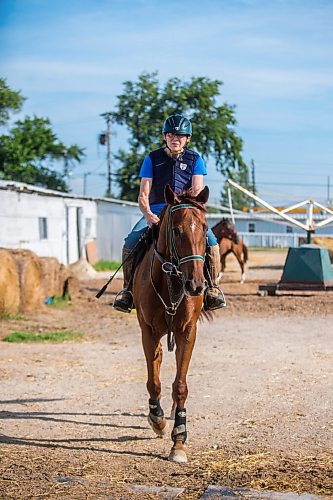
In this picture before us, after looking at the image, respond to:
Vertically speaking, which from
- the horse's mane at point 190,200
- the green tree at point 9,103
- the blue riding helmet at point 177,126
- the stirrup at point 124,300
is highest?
the green tree at point 9,103

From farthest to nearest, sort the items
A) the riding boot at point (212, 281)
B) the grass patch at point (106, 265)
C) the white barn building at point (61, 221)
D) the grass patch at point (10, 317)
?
the grass patch at point (106, 265), the white barn building at point (61, 221), the grass patch at point (10, 317), the riding boot at point (212, 281)

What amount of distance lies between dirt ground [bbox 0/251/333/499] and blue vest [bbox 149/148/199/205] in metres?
2.47

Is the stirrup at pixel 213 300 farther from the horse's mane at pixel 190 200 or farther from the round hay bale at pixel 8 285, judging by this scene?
the round hay bale at pixel 8 285

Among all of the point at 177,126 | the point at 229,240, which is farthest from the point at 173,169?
the point at 229,240

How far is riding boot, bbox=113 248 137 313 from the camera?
7.99m

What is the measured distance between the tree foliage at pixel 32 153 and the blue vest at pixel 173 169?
46.1 m

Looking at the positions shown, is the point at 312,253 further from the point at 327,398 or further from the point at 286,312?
the point at 327,398

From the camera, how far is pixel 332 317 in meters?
17.1

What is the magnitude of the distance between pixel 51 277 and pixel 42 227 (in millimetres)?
10404

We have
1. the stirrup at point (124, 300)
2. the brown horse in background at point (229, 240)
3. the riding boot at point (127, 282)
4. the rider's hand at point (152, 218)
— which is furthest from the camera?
the brown horse in background at point (229, 240)

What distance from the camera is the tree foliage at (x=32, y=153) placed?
2120 inches

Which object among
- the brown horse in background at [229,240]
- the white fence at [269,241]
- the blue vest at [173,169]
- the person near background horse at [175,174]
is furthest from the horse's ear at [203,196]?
the white fence at [269,241]

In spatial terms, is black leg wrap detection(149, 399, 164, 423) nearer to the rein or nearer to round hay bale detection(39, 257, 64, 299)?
the rein

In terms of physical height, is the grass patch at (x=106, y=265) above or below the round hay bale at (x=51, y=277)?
below
